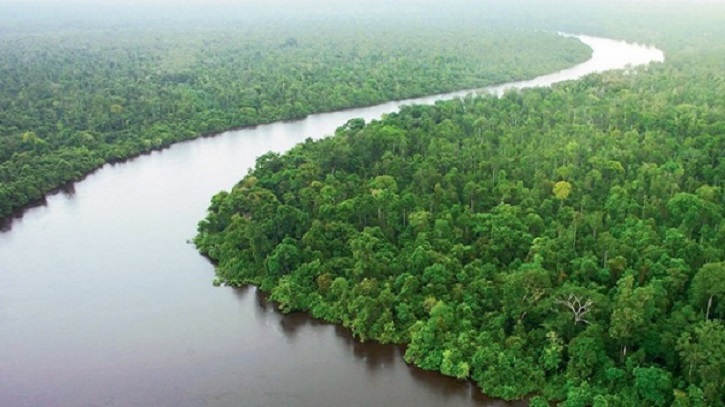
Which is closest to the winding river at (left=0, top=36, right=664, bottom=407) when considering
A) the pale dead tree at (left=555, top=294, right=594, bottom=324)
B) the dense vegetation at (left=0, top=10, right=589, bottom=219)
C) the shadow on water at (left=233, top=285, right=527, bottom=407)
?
the shadow on water at (left=233, top=285, right=527, bottom=407)

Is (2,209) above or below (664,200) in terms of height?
below

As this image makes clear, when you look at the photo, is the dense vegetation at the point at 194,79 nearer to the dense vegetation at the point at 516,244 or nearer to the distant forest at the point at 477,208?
the distant forest at the point at 477,208

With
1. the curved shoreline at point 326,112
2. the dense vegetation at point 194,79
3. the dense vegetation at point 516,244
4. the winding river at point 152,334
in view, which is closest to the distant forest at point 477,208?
the dense vegetation at point 516,244

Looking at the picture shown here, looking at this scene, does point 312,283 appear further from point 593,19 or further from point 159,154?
point 593,19

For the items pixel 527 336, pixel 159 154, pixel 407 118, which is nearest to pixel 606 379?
pixel 527 336

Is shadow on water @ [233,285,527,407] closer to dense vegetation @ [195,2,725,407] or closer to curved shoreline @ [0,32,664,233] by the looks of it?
dense vegetation @ [195,2,725,407]

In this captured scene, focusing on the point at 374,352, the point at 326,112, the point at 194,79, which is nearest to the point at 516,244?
the point at 374,352
